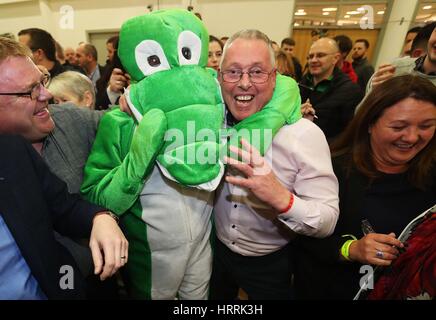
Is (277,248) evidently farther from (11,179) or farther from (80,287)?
(11,179)

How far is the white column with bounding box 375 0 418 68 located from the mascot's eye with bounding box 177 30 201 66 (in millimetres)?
5606

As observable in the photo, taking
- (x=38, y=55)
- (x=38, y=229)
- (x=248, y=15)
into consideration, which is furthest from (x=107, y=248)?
(x=248, y=15)

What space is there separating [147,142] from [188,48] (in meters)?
0.44

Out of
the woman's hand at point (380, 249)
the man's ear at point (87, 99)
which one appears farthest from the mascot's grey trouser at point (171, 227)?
the man's ear at point (87, 99)

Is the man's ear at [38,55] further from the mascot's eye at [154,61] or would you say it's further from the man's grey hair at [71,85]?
the mascot's eye at [154,61]

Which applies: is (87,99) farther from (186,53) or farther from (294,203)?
(294,203)

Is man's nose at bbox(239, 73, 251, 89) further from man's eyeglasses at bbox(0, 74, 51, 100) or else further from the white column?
the white column

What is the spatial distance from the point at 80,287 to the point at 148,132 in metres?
0.74

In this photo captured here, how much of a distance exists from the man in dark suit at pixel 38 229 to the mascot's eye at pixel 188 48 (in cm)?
69

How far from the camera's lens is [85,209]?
1.11m

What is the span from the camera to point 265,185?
103 cm
